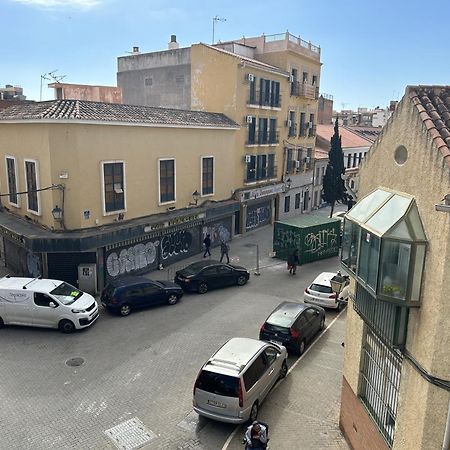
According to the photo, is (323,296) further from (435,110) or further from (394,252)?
(435,110)

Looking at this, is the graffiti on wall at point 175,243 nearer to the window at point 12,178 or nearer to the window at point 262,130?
the window at point 12,178

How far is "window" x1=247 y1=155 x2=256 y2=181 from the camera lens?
31.3 meters

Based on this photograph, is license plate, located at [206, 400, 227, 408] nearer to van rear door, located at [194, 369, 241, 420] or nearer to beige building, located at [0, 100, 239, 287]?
van rear door, located at [194, 369, 241, 420]

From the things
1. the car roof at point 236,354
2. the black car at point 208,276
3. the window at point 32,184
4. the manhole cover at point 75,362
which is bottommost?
the manhole cover at point 75,362

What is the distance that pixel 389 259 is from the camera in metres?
6.94

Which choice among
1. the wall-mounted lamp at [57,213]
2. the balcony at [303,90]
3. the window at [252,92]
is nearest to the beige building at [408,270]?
the wall-mounted lamp at [57,213]

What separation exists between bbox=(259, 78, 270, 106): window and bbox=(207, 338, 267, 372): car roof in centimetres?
2227

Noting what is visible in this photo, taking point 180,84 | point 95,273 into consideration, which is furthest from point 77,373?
point 180,84

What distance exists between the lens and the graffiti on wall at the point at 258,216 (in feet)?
107

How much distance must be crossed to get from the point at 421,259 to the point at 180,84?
29006 millimetres

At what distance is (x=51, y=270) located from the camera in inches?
758

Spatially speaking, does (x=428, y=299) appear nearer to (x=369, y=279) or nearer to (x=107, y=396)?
(x=369, y=279)

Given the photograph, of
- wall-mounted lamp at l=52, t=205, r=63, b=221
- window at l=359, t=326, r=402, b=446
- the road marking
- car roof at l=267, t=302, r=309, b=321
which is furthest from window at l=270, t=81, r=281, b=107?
window at l=359, t=326, r=402, b=446

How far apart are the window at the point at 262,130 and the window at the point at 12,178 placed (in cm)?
1688
